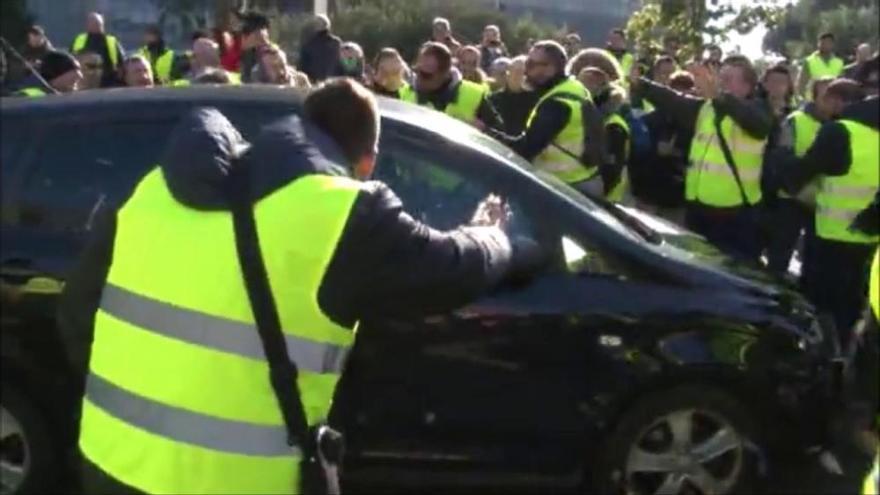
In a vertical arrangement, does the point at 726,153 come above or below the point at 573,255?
below

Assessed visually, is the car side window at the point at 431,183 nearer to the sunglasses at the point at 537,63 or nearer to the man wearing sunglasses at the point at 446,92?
the sunglasses at the point at 537,63

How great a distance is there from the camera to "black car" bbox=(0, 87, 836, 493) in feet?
18.4

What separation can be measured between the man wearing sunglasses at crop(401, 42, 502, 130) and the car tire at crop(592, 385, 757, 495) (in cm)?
378

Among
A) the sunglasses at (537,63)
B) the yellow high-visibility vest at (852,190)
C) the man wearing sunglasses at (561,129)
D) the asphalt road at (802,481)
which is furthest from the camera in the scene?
the sunglasses at (537,63)

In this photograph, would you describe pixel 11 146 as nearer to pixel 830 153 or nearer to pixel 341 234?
pixel 341 234

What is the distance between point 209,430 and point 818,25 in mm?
40501

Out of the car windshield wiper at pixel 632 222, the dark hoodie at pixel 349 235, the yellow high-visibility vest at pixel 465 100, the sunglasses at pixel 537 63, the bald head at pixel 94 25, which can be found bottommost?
the bald head at pixel 94 25

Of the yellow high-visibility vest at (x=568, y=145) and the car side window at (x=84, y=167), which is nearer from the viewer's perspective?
the car side window at (x=84, y=167)

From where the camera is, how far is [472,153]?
5762mm

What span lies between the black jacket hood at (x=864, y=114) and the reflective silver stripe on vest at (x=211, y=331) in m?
4.16

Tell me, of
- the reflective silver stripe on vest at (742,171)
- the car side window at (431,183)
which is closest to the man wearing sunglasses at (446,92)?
the reflective silver stripe on vest at (742,171)

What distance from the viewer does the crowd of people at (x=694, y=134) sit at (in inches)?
309

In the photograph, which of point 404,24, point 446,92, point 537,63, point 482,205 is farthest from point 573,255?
point 404,24

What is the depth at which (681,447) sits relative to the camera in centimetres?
592
